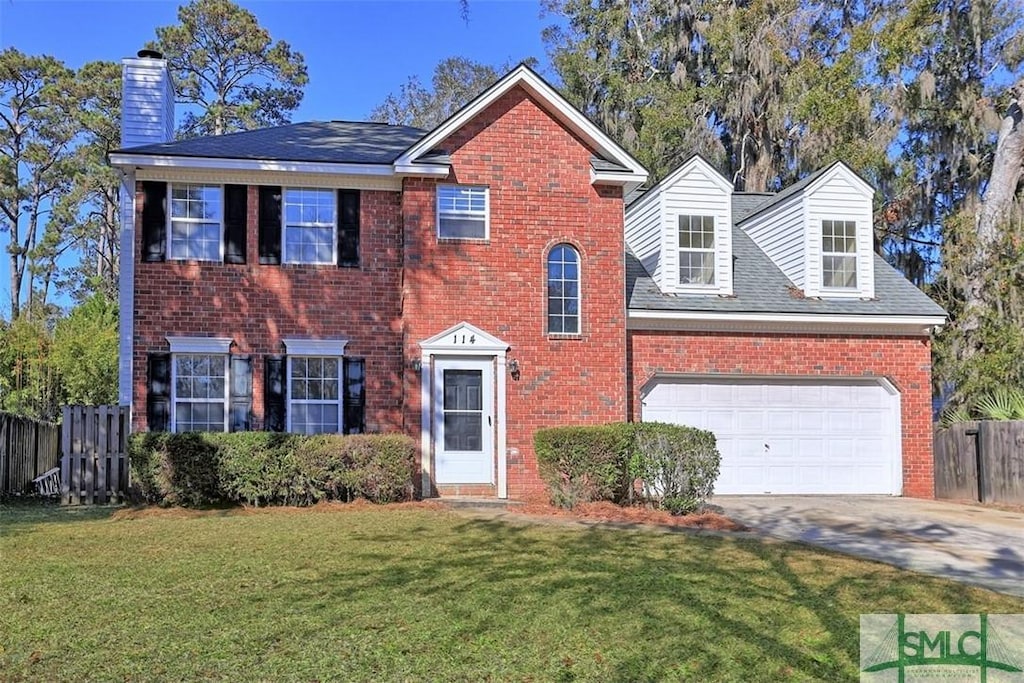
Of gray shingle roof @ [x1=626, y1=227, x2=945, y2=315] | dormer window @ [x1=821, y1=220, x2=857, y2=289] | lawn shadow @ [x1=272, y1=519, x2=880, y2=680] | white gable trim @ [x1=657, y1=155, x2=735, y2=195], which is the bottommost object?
lawn shadow @ [x1=272, y1=519, x2=880, y2=680]

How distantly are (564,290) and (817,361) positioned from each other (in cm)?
501

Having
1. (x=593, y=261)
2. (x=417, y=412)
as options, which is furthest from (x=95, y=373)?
(x=593, y=261)

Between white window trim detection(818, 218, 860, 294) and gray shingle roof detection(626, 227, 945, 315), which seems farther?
white window trim detection(818, 218, 860, 294)

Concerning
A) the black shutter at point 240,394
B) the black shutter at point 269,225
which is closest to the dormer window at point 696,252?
the black shutter at point 269,225

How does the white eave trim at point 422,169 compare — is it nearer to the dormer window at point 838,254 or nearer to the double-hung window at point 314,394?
the double-hung window at point 314,394

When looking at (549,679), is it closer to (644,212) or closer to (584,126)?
(584,126)

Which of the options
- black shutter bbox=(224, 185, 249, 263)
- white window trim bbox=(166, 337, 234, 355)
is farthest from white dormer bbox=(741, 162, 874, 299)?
white window trim bbox=(166, 337, 234, 355)

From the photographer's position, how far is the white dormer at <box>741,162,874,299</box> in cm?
1777

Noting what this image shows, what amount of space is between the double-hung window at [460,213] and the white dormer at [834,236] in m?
6.30

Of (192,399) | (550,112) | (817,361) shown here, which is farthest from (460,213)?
(817,361)

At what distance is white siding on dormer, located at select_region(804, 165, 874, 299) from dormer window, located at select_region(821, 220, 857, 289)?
9 centimetres

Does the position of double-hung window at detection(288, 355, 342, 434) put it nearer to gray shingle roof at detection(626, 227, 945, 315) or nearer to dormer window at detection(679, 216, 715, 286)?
gray shingle roof at detection(626, 227, 945, 315)

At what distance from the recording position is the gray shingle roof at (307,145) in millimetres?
15777

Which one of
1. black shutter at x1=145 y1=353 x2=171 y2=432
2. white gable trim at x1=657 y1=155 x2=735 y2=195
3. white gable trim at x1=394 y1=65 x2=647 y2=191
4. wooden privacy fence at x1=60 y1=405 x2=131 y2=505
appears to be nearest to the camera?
wooden privacy fence at x1=60 y1=405 x2=131 y2=505
